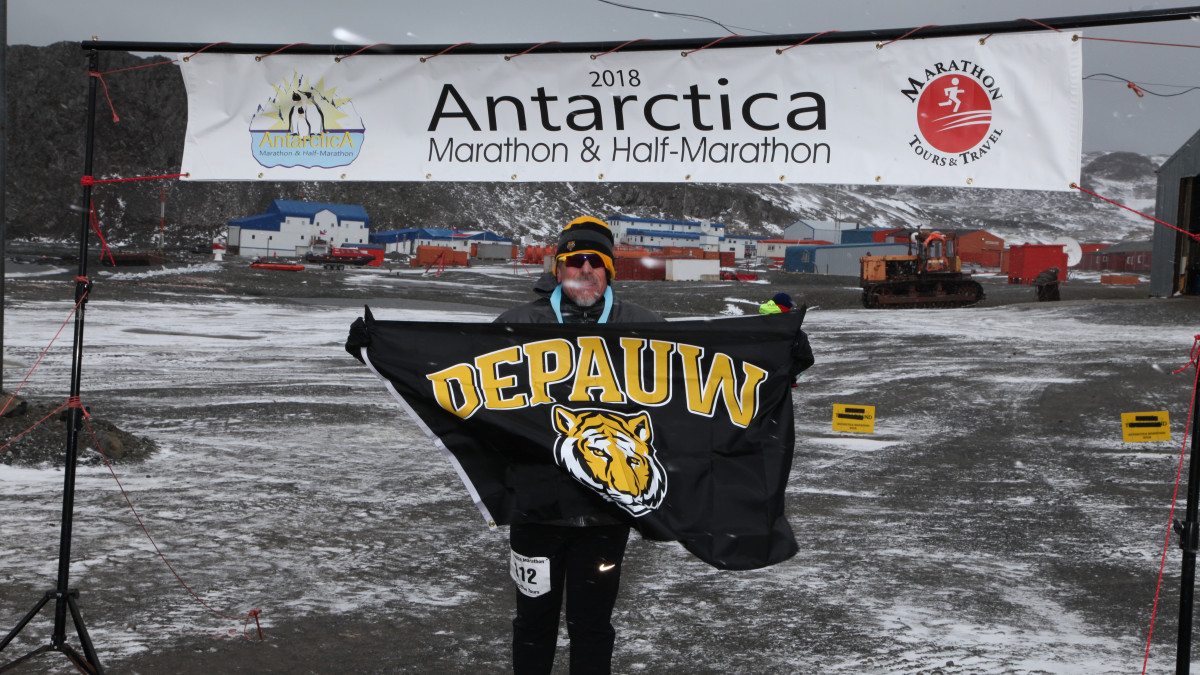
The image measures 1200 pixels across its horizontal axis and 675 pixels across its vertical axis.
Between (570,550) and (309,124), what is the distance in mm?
2979

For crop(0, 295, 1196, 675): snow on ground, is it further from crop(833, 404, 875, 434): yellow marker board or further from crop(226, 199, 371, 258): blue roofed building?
crop(226, 199, 371, 258): blue roofed building

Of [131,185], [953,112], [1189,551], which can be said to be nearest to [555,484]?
[1189,551]

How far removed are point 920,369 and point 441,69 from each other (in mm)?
13347

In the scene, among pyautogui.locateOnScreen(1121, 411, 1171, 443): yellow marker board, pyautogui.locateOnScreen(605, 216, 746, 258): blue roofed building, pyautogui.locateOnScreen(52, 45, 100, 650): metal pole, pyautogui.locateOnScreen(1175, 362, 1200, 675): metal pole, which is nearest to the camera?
pyautogui.locateOnScreen(1175, 362, 1200, 675): metal pole

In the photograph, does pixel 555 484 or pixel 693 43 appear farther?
pixel 693 43

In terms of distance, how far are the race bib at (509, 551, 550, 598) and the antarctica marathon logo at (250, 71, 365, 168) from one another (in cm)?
272

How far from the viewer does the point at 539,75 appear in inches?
198

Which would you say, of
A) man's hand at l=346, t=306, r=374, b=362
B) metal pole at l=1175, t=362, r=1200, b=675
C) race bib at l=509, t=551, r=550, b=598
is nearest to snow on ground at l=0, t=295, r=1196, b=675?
metal pole at l=1175, t=362, r=1200, b=675

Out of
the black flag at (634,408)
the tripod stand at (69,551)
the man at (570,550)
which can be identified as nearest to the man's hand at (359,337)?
the black flag at (634,408)

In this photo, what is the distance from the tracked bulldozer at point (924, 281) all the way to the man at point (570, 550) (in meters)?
31.2

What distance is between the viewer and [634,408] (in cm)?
400

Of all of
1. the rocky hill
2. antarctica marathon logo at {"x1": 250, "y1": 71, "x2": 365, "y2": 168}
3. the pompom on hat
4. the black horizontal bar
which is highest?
the rocky hill

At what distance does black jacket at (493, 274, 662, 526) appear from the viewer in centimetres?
374

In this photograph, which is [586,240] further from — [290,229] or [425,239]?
[425,239]
